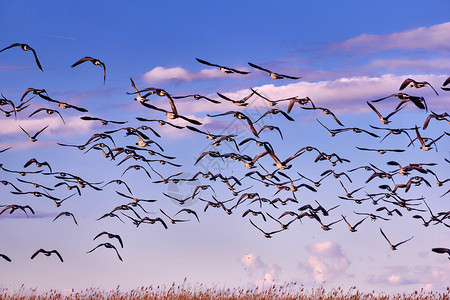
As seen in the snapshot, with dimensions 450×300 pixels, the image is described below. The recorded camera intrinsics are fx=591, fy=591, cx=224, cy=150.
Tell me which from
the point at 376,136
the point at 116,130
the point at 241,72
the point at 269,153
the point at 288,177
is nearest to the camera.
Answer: the point at 241,72

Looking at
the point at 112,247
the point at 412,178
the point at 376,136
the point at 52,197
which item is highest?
the point at 376,136

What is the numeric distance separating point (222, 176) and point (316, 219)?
5296 mm

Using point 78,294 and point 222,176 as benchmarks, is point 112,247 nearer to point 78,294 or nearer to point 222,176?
point 78,294

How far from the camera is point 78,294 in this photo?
88.3 ft

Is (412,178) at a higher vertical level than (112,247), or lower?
higher

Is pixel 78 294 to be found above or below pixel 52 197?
below

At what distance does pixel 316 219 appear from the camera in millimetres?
30203

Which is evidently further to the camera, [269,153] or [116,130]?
[116,130]

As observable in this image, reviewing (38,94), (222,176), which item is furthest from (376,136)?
(38,94)

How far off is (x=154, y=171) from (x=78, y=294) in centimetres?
744

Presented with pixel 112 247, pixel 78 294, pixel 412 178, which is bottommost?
pixel 78 294

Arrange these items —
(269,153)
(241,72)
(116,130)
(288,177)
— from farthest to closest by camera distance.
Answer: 1. (288,177)
2. (116,130)
3. (269,153)
4. (241,72)

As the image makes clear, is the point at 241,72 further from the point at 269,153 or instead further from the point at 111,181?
the point at 111,181

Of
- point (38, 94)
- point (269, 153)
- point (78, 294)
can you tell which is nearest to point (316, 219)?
point (269, 153)
